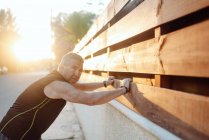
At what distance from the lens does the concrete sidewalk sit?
691 cm

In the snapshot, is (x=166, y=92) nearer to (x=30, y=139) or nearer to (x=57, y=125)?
(x=30, y=139)

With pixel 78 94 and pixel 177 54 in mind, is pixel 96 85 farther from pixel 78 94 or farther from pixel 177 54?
pixel 177 54

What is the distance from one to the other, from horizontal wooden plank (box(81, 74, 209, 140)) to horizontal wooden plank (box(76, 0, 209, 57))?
41 centimetres

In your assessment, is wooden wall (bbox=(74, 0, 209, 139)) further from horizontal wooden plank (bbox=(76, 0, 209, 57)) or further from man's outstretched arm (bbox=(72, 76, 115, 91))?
man's outstretched arm (bbox=(72, 76, 115, 91))

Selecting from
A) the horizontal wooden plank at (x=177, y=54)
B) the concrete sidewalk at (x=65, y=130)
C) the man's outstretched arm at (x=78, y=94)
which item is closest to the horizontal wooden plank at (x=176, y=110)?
the horizontal wooden plank at (x=177, y=54)

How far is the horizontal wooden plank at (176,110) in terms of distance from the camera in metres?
1.61

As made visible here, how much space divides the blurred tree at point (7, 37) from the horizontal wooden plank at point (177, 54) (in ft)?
200

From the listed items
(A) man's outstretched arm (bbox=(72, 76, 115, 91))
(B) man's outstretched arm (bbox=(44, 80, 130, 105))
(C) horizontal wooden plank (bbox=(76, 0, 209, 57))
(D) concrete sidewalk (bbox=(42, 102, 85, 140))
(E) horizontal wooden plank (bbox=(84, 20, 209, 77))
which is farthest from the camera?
(D) concrete sidewalk (bbox=(42, 102, 85, 140))

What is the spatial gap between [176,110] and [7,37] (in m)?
65.1

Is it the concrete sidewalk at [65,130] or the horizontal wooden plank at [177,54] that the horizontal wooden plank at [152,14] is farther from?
the concrete sidewalk at [65,130]

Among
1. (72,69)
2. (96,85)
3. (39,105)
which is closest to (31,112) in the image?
(39,105)

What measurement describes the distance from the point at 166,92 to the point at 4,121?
76.1 inches

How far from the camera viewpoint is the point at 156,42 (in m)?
2.27

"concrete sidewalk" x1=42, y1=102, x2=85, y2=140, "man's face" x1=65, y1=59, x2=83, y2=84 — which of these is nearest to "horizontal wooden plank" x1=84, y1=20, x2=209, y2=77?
"man's face" x1=65, y1=59, x2=83, y2=84
